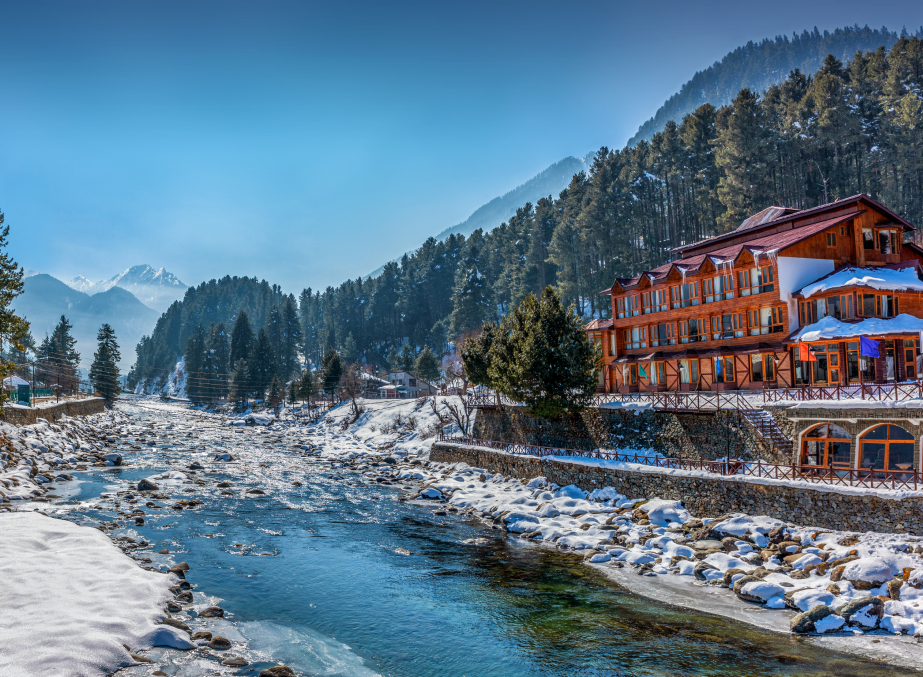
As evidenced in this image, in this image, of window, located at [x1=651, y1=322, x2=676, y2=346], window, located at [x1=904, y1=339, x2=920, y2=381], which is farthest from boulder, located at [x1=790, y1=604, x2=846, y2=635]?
window, located at [x1=651, y1=322, x2=676, y2=346]

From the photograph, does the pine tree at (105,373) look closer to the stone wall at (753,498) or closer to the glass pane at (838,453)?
the stone wall at (753,498)

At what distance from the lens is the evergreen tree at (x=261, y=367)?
104750 millimetres

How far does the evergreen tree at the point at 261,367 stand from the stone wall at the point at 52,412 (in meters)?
27.5

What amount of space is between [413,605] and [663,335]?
1218 inches

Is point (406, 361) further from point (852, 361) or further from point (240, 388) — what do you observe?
point (852, 361)

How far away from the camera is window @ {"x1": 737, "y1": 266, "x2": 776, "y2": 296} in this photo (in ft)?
112

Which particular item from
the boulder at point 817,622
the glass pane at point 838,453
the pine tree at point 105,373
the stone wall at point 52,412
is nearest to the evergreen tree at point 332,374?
the stone wall at point 52,412

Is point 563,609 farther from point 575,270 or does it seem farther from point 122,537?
point 575,270

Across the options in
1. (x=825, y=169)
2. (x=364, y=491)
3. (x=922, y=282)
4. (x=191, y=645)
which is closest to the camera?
(x=191, y=645)

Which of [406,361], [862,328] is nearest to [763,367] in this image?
[862,328]

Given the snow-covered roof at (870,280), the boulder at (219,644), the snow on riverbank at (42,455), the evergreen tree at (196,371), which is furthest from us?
the evergreen tree at (196,371)

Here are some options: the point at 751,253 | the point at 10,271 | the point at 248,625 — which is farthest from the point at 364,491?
the point at 751,253

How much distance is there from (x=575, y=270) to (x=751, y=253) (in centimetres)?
4249

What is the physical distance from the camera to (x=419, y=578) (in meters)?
20.0
